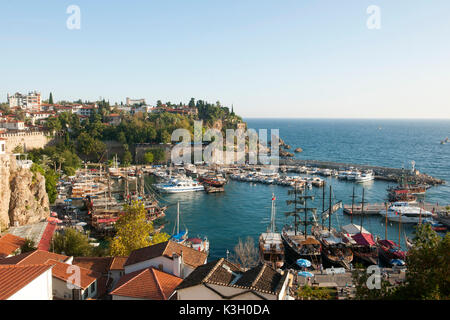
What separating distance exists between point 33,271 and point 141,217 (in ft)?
30.0

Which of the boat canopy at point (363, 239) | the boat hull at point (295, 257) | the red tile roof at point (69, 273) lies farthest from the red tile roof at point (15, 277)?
the boat canopy at point (363, 239)

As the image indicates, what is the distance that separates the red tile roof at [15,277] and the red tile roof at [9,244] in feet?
30.1

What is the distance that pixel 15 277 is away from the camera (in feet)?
28.3

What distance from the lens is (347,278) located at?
1770 cm

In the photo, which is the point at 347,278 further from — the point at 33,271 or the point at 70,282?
the point at 33,271

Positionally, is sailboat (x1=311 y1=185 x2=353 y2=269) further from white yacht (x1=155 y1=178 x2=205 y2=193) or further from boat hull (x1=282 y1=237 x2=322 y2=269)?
white yacht (x1=155 y1=178 x2=205 y2=193)

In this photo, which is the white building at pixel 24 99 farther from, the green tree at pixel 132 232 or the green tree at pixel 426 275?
the green tree at pixel 426 275

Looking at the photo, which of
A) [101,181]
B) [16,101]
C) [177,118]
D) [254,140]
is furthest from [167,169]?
Result: [16,101]

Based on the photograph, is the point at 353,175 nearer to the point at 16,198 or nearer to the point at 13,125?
the point at 16,198

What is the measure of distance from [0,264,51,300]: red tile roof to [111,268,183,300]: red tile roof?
8.40 feet

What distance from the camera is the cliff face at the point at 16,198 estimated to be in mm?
23625

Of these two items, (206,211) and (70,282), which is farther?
(206,211)

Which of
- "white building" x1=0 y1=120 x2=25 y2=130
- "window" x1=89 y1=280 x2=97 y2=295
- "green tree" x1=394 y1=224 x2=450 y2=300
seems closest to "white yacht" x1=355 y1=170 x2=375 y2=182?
"window" x1=89 y1=280 x2=97 y2=295
